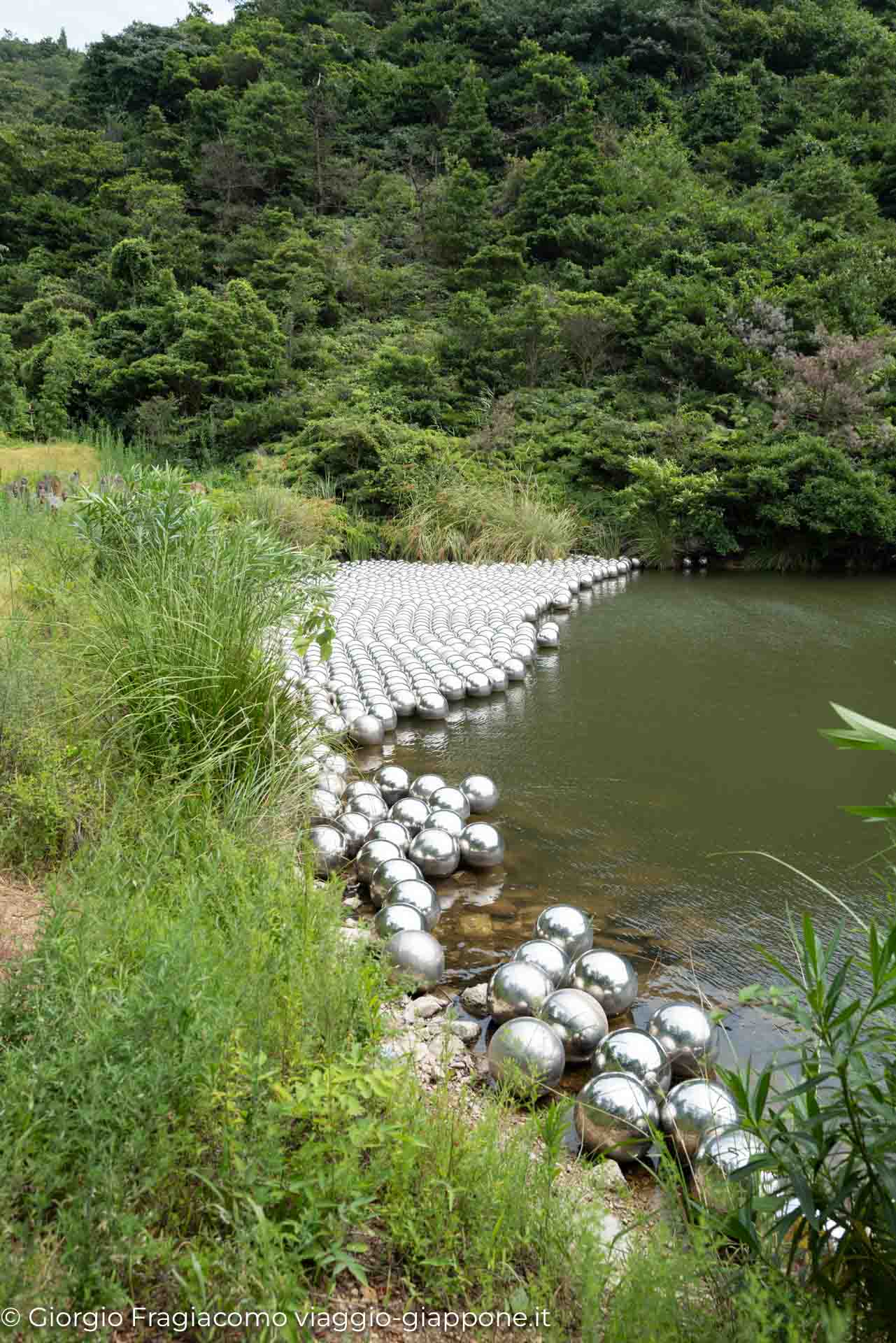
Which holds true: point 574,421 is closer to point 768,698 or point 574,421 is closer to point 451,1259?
point 768,698

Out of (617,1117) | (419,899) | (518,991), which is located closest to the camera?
(617,1117)

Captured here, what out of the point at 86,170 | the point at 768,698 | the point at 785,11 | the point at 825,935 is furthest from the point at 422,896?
the point at 785,11

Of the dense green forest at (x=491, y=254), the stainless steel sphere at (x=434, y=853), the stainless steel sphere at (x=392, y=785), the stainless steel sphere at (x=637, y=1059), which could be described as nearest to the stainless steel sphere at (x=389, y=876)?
the stainless steel sphere at (x=434, y=853)

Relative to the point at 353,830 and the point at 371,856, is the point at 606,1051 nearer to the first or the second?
the point at 371,856

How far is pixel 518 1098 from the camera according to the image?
1956 mm

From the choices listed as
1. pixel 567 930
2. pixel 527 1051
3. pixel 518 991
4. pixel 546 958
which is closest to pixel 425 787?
pixel 567 930

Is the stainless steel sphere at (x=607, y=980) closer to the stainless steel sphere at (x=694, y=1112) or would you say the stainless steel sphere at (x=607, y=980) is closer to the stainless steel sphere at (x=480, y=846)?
the stainless steel sphere at (x=694, y=1112)

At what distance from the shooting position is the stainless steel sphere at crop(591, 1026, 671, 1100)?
1913mm

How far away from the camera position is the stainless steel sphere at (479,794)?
3.62 m

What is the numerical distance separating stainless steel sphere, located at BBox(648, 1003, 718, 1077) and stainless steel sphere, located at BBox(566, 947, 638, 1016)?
186 mm

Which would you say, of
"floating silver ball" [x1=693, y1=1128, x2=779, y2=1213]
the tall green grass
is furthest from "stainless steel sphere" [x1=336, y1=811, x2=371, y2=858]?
the tall green grass

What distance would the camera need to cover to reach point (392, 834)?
3.09 metres

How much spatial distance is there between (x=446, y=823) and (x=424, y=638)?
10.3 feet

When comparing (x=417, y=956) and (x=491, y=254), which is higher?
(x=491, y=254)
